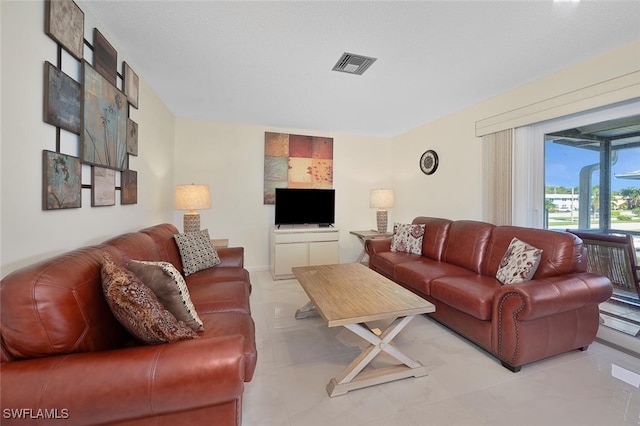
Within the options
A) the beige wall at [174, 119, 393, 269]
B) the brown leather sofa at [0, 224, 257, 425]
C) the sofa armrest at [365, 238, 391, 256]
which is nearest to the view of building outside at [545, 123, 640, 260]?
the sofa armrest at [365, 238, 391, 256]

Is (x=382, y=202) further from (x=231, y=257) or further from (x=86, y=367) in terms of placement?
(x=86, y=367)

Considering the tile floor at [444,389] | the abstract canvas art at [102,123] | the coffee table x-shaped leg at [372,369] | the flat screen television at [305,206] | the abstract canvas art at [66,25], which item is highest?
the abstract canvas art at [66,25]

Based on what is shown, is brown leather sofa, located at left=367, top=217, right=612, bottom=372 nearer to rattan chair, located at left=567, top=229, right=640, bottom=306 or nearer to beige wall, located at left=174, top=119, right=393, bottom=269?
rattan chair, located at left=567, top=229, right=640, bottom=306

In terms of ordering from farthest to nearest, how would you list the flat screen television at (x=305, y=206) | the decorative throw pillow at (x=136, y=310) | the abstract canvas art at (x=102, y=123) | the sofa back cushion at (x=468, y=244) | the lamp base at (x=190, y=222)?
1. the flat screen television at (x=305, y=206)
2. the lamp base at (x=190, y=222)
3. the sofa back cushion at (x=468, y=244)
4. the abstract canvas art at (x=102, y=123)
5. the decorative throw pillow at (x=136, y=310)

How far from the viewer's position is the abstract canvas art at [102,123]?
163cm

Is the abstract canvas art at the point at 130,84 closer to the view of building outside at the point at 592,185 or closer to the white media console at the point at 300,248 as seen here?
the white media console at the point at 300,248

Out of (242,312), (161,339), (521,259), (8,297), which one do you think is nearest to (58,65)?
(8,297)

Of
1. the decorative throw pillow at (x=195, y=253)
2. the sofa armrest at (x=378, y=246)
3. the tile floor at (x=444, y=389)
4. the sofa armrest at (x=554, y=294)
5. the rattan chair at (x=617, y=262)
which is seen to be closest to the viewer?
the tile floor at (x=444, y=389)

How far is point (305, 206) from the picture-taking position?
4.42 meters

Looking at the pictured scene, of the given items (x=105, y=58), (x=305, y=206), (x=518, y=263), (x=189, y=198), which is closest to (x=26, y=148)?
(x=105, y=58)

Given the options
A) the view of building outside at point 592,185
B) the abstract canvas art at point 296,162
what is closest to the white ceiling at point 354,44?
the view of building outside at point 592,185

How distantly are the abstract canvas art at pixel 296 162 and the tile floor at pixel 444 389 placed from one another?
2657mm

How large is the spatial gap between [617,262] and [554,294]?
108cm
